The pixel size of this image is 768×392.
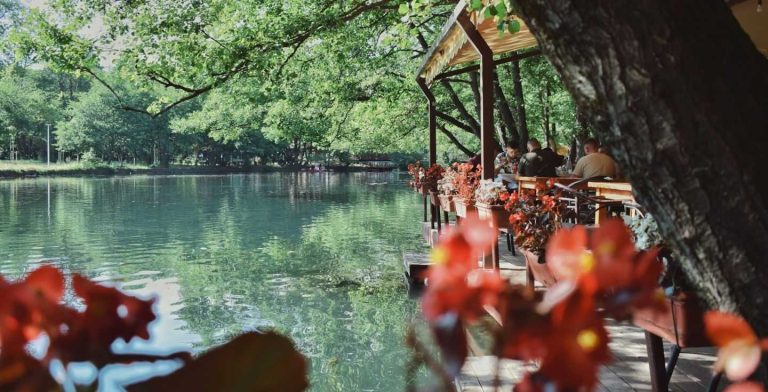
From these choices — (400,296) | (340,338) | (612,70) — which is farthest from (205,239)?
(612,70)

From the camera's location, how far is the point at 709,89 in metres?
1.34

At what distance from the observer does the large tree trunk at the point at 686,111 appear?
1.33 m

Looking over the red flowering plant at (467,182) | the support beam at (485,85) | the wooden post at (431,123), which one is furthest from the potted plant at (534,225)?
the wooden post at (431,123)

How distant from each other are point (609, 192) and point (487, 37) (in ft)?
7.64

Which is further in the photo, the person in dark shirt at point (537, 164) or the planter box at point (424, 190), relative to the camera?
the planter box at point (424, 190)

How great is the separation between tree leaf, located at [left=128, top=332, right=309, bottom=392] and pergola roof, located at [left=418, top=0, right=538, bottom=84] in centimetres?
568

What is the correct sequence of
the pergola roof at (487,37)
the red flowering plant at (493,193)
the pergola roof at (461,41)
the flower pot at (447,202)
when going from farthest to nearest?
the flower pot at (447,202) < the pergola roof at (461,41) < the red flowering plant at (493,193) < the pergola roof at (487,37)

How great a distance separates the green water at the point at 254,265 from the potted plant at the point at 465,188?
61.1 inches

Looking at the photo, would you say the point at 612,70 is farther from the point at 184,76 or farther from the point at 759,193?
the point at 184,76

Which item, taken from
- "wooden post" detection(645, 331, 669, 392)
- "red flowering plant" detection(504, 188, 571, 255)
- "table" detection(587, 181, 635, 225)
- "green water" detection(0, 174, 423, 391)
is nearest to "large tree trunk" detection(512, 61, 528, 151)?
"green water" detection(0, 174, 423, 391)

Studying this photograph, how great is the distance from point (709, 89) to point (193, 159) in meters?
83.4

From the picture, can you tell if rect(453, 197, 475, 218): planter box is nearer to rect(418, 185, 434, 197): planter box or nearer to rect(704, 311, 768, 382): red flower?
rect(418, 185, 434, 197): planter box

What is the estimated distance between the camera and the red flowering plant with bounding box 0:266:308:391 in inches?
31.4

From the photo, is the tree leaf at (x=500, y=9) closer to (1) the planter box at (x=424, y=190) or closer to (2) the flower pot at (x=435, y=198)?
(2) the flower pot at (x=435, y=198)
